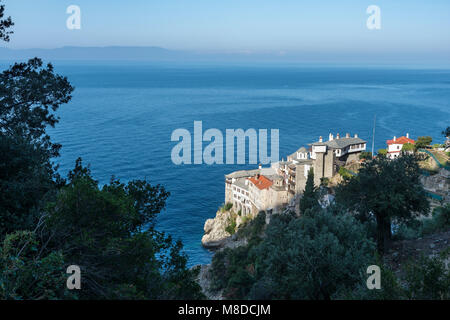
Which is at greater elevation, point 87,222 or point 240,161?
point 87,222

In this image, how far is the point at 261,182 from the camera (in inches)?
1859

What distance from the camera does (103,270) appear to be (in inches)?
327

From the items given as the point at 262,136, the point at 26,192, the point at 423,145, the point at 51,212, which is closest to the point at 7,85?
the point at 26,192

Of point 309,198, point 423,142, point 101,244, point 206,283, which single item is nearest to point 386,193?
point 101,244

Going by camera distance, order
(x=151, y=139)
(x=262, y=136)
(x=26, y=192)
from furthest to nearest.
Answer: (x=262, y=136) → (x=151, y=139) → (x=26, y=192)

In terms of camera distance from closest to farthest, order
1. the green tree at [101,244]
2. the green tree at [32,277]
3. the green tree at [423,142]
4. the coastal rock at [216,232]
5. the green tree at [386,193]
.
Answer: the green tree at [32,277] → the green tree at [101,244] → the green tree at [386,193] → the coastal rock at [216,232] → the green tree at [423,142]

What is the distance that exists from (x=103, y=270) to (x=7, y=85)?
9.92 metres

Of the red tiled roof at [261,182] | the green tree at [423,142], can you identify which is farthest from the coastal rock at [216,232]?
the green tree at [423,142]

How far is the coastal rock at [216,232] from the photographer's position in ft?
147

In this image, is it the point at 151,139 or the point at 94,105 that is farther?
the point at 94,105

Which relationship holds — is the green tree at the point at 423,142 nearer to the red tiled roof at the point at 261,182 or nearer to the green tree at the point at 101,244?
the red tiled roof at the point at 261,182

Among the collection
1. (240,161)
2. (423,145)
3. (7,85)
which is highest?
(7,85)

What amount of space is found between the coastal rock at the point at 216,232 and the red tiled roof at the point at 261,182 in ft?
20.5
